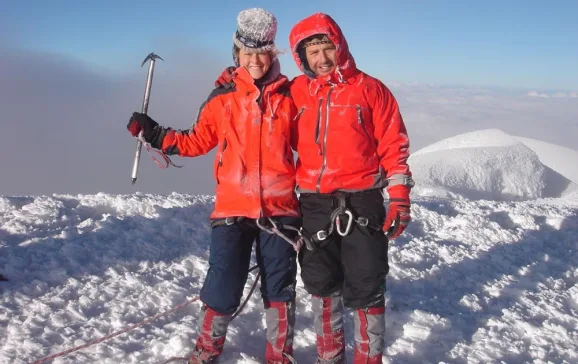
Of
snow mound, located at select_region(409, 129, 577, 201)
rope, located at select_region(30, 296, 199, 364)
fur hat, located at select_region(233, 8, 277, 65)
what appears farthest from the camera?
snow mound, located at select_region(409, 129, 577, 201)

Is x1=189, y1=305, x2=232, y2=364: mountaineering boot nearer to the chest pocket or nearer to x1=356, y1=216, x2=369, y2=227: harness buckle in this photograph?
x1=356, y1=216, x2=369, y2=227: harness buckle

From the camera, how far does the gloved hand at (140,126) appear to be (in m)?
3.32

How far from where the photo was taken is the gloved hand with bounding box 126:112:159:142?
3.32m

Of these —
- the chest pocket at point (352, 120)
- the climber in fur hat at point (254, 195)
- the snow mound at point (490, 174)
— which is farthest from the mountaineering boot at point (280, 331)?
the snow mound at point (490, 174)

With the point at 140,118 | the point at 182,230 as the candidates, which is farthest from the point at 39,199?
the point at 140,118

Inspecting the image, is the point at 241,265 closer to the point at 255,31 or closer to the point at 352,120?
the point at 352,120

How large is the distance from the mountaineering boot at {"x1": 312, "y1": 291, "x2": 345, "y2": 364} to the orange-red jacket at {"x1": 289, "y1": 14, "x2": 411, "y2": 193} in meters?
0.73

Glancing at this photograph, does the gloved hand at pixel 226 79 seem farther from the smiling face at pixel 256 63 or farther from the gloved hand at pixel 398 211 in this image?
the gloved hand at pixel 398 211

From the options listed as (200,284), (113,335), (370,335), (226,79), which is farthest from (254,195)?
(200,284)

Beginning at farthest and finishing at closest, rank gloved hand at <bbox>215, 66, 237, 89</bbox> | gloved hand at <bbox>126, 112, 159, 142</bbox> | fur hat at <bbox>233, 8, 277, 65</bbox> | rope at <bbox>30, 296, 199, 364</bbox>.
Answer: gloved hand at <bbox>126, 112, 159, 142</bbox>, gloved hand at <bbox>215, 66, 237, 89</bbox>, fur hat at <bbox>233, 8, 277, 65</bbox>, rope at <bbox>30, 296, 199, 364</bbox>

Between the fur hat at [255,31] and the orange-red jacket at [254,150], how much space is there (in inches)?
6.6

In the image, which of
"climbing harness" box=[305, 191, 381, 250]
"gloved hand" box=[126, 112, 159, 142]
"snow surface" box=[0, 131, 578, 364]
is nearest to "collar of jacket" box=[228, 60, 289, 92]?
"gloved hand" box=[126, 112, 159, 142]

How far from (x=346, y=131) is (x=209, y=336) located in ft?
5.10

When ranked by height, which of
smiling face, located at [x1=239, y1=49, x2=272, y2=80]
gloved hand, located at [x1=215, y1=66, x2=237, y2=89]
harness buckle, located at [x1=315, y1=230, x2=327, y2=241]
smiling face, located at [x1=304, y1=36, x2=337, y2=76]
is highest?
smiling face, located at [x1=304, y1=36, x2=337, y2=76]
